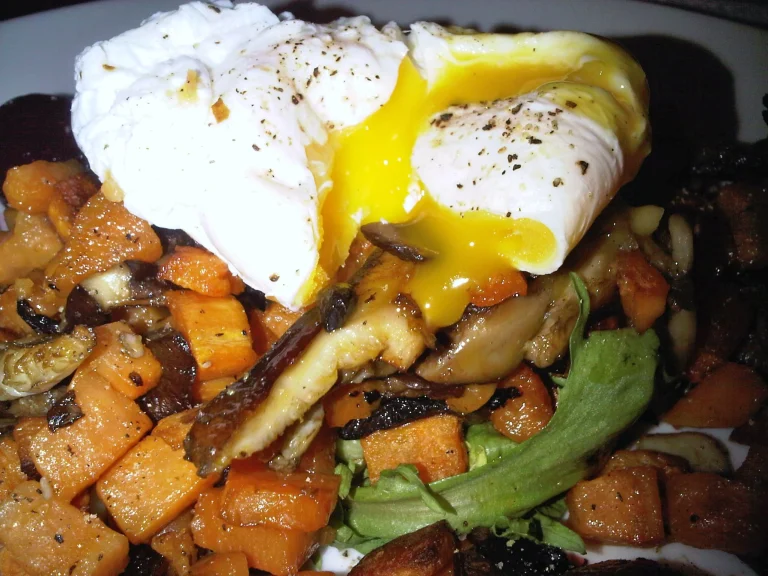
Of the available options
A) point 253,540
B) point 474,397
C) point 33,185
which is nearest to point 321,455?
point 253,540

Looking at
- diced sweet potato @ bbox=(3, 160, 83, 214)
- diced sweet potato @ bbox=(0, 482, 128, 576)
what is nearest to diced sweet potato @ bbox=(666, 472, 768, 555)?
diced sweet potato @ bbox=(0, 482, 128, 576)

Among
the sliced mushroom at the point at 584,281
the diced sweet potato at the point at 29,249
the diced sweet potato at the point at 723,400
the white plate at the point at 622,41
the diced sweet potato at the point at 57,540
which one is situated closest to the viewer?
the diced sweet potato at the point at 57,540

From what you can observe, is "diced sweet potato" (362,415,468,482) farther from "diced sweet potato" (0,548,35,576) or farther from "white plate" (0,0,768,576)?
"white plate" (0,0,768,576)

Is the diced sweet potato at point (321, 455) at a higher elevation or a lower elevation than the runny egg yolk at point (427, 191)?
lower

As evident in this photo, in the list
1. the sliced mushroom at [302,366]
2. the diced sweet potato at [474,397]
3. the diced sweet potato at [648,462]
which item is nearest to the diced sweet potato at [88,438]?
the sliced mushroom at [302,366]

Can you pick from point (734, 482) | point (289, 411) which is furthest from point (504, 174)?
point (734, 482)

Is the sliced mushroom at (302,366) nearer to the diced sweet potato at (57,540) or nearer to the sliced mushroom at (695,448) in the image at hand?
the diced sweet potato at (57,540)

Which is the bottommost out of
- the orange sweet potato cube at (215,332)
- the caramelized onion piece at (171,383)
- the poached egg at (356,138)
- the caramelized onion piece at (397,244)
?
the caramelized onion piece at (171,383)

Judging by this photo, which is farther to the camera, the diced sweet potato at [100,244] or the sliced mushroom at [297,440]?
the diced sweet potato at [100,244]
